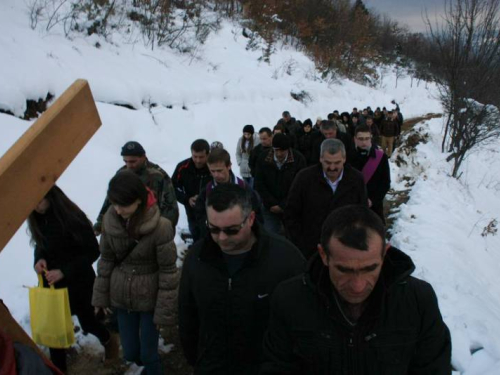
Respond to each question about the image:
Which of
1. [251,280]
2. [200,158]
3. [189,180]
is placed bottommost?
[189,180]

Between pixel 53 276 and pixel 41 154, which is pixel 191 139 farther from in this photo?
pixel 41 154

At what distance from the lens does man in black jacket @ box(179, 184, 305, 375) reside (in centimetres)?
206

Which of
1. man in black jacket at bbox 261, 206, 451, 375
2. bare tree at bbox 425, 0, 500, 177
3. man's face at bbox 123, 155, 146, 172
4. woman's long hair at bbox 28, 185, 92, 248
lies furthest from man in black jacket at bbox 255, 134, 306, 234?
bare tree at bbox 425, 0, 500, 177

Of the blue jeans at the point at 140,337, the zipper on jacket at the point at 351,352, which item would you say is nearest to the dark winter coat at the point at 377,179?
the blue jeans at the point at 140,337

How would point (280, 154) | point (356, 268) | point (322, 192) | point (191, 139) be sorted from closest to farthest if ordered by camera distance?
1. point (356, 268)
2. point (322, 192)
3. point (280, 154)
4. point (191, 139)

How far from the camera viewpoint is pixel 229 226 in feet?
6.68

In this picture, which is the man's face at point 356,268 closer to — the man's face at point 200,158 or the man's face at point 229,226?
the man's face at point 229,226

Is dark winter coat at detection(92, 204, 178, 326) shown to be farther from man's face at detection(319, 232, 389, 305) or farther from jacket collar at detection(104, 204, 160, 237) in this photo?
man's face at detection(319, 232, 389, 305)

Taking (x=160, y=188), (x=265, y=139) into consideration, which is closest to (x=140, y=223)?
(x=160, y=188)

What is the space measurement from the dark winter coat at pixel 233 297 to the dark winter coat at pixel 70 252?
118 centimetres

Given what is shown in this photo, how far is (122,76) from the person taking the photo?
948cm

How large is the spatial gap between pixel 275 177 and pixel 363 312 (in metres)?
3.43

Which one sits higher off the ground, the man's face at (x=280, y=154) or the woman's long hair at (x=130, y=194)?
the man's face at (x=280, y=154)

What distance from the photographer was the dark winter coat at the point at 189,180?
4.54m
